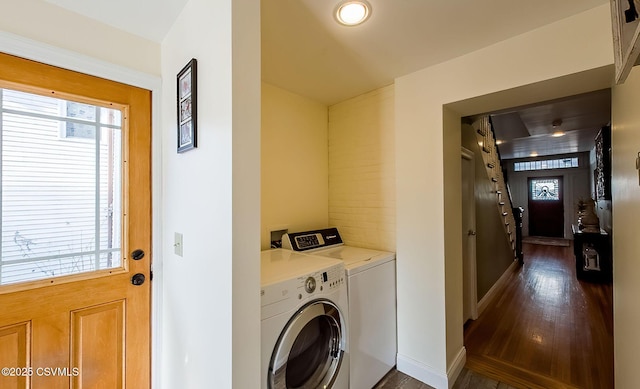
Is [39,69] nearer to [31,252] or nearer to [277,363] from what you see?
[31,252]

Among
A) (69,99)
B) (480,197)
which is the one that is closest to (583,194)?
(480,197)

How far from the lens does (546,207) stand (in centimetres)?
833

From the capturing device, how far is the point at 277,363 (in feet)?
4.08

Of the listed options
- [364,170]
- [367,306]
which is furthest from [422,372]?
[364,170]

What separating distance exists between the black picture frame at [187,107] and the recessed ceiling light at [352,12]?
0.76 meters

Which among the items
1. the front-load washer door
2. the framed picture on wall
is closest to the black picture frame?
the front-load washer door

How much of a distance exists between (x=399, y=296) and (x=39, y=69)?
8.43 ft

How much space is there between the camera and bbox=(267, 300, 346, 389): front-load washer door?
1.27m

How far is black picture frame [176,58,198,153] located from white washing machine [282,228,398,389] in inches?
44.6

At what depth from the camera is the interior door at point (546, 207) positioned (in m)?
8.12

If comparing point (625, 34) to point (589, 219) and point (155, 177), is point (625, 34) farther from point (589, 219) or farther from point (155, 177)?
point (589, 219)

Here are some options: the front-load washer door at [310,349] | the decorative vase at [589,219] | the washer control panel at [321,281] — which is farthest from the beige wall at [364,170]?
the decorative vase at [589,219]

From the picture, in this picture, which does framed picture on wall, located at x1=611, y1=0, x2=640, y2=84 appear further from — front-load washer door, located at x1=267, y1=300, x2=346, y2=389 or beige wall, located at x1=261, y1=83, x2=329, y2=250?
beige wall, located at x1=261, y1=83, x2=329, y2=250

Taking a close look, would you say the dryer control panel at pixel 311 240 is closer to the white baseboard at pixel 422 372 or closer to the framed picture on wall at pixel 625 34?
the white baseboard at pixel 422 372
